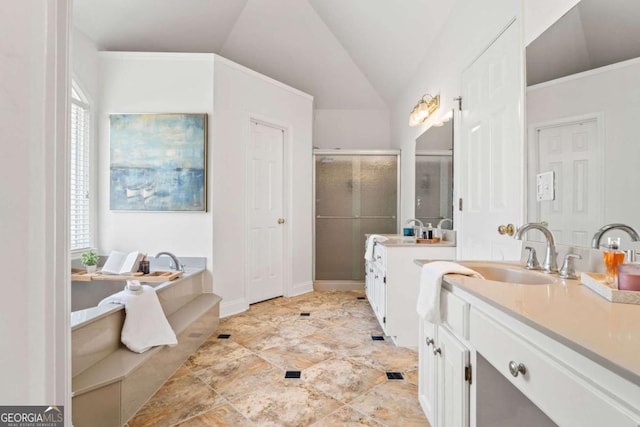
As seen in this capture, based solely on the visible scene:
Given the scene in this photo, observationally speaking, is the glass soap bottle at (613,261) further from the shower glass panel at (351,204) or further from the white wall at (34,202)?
the shower glass panel at (351,204)

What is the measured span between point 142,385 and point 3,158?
167cm

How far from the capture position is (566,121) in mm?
1262

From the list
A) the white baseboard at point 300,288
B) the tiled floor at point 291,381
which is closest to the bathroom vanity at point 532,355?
the tiled floor at point 291,381

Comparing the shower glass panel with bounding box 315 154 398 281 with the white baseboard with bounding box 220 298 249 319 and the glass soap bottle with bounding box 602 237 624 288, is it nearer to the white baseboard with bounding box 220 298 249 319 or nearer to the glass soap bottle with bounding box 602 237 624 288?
the white baseboard with bounding box 220 298 249 319

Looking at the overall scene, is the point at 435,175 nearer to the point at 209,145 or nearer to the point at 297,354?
the point at 297,354

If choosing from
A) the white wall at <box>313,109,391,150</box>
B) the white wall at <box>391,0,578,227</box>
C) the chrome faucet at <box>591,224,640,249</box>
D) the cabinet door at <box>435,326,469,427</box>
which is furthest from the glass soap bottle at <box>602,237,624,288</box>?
the white wall at <box>313,109,391,150</box>

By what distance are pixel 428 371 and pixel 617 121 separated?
4.12 feet

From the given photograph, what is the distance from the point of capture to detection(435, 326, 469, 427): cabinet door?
43.4 inches

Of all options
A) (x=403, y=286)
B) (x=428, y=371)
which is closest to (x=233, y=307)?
(x=403, y=286)

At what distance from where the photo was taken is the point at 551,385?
68cm

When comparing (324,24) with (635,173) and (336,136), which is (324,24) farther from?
(635,173)

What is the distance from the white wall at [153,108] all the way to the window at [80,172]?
0.34ft

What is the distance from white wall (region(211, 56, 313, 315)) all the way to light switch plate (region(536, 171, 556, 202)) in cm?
269

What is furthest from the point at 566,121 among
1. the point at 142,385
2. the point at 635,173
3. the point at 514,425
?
the point at 142,385
